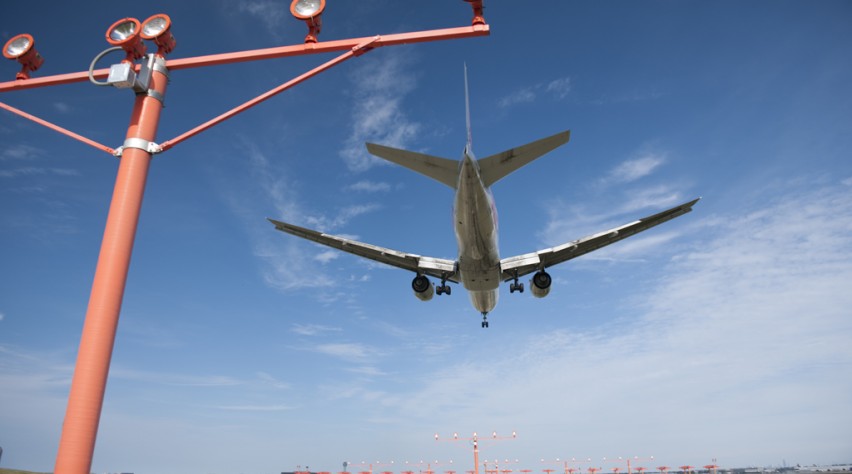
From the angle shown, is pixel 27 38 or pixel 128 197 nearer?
pixel 128 197

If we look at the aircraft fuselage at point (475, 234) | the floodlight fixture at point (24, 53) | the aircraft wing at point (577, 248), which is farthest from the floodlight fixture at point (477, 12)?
the aircraft wing at point (577, 248)

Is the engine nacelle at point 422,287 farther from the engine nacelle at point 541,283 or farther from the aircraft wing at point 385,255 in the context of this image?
the engine nacelle at point 541,283

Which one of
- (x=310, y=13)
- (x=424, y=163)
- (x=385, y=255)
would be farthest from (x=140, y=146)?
(x=385, y=255)

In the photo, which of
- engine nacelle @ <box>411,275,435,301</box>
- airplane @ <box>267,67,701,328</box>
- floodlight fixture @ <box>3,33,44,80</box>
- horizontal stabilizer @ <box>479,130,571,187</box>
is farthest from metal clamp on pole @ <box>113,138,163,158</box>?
engine nacelle @ <box>411,275,435,301</box>

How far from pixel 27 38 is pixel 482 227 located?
17.6 metres

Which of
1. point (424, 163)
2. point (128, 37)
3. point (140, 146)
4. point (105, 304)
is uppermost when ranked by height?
point (424, 163)

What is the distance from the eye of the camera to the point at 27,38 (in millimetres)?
10367

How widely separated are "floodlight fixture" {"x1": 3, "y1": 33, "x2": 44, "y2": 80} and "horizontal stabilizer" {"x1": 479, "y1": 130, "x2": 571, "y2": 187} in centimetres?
1624

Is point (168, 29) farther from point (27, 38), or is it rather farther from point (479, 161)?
point (479, 161)

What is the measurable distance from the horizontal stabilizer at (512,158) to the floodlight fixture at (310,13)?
14.0 m

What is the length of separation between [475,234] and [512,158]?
4.11 metres

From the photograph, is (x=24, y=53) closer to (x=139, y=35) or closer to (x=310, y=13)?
(x=139, y=35)

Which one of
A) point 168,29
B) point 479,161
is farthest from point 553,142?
point 168,29

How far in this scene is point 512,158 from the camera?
73.5 feet
